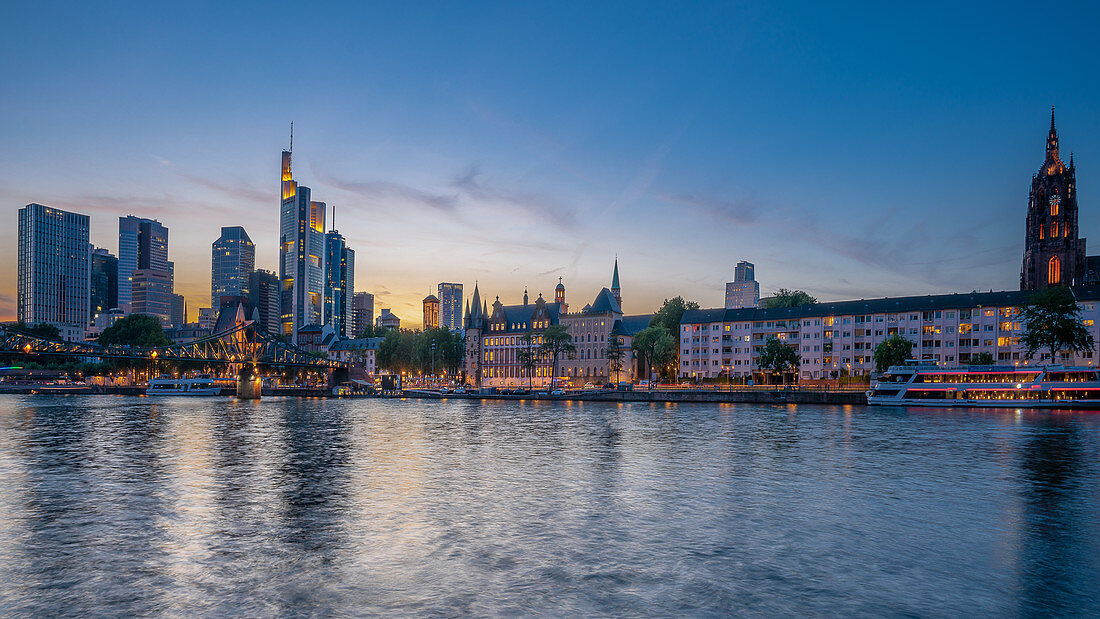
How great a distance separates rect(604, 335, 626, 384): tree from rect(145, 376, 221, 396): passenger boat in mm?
92916

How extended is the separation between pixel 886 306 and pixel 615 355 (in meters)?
60.2

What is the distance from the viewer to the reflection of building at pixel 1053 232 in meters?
168

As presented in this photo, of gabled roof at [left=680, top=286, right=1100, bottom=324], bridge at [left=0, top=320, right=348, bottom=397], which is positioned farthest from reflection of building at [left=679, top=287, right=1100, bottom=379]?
bridge at [left=0, top=320, right=348, bottom=397]

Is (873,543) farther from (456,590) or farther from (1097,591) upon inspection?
(456,590)

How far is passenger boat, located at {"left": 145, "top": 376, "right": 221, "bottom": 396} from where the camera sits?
158m

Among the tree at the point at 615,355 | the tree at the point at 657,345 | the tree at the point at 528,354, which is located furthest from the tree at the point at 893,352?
the tree at the point at 528,354

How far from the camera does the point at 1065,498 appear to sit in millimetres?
26250

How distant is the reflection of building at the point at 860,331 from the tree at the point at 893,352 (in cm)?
485

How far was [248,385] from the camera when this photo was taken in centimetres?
14950

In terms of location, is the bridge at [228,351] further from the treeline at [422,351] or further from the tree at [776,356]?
the tree at [776,356]

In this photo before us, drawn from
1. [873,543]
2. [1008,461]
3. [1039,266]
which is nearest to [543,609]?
[873,543]

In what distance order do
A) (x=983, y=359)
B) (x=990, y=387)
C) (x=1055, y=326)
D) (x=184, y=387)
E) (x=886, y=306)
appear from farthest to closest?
(x=184, y=387), (x=886, y=306), (x=983, y=359), (x=1055, y=326), (x=990, y=387)

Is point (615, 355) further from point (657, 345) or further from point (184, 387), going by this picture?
point (184, 387)

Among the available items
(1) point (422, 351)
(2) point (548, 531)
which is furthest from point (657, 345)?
(2) point (548, 531)
